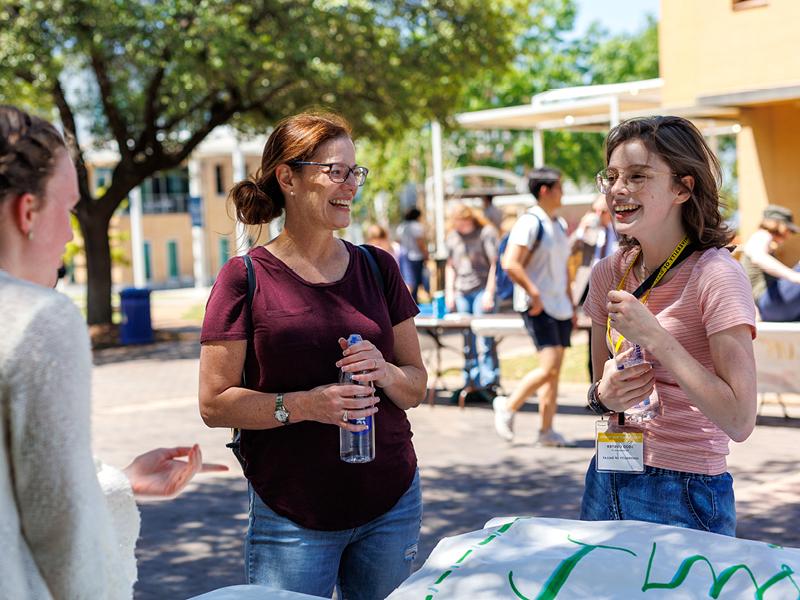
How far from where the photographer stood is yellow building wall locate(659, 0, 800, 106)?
15.1 metres

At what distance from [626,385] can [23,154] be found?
1580 mm

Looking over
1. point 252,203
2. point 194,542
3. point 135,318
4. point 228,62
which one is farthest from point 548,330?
point 135,318

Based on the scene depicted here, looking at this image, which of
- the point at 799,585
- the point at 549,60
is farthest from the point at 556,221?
the point at 549,60

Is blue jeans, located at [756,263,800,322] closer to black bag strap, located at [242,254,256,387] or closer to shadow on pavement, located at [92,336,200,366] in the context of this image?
black bag strap, located at [242,254,256,387]

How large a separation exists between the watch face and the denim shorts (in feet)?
20.4

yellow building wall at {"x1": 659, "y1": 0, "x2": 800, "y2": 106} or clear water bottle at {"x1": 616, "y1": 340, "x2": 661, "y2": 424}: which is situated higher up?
yellow building wall at {"x1": 659, "y1": 0, "x2": 800, "y2": 106}

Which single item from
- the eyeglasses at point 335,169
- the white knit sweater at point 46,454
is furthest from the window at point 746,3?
the white knit sweater at point 46,454

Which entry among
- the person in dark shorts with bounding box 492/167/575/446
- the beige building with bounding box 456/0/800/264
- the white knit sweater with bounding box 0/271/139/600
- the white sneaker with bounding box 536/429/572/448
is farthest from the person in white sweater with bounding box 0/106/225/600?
the beige building with bounding box 456/0/800/264

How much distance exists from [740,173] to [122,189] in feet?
36.0

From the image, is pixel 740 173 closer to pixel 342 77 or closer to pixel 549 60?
pixel 342 77

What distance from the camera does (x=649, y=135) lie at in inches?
115

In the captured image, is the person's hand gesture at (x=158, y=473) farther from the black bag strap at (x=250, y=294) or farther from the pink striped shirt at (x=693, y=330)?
the pink striped shirt at (x=693, y=330)

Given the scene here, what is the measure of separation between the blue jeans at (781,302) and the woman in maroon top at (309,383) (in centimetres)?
726

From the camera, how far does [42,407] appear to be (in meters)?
1.67
